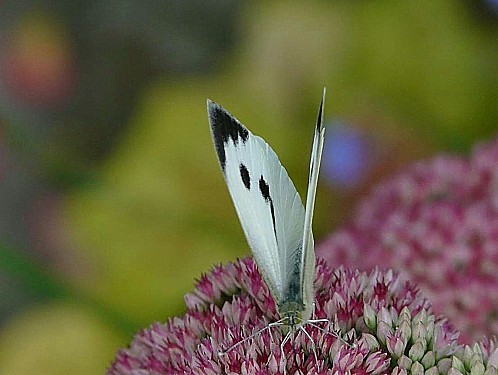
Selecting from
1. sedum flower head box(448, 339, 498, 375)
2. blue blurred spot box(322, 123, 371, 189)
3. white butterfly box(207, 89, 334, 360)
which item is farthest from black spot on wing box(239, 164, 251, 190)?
blue blurred spot box(322, 123, 371, 189)

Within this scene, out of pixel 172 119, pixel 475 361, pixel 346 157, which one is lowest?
pixel 475 361

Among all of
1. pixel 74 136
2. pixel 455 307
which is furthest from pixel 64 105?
pixel 455 307

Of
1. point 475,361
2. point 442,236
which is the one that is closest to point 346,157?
point 442,236

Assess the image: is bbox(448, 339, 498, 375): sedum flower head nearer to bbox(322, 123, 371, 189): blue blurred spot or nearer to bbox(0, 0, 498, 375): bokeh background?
bbox(0, 0, 498, 375): bokeh background

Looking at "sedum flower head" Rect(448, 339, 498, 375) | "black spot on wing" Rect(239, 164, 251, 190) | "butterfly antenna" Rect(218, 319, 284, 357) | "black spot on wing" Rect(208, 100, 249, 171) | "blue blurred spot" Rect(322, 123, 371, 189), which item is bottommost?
"sedum flower head" Rect(448, 339, 498, 375)

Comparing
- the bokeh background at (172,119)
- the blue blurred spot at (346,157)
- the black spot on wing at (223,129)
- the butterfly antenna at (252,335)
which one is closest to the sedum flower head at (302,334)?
the butterfly antenna at (252,335)

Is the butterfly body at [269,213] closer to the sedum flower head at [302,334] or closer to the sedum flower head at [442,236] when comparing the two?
A: the sedum flower head at [302,334]

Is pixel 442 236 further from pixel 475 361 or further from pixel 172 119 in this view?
pixel 172 119

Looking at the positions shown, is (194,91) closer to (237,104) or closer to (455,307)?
(237,104)
